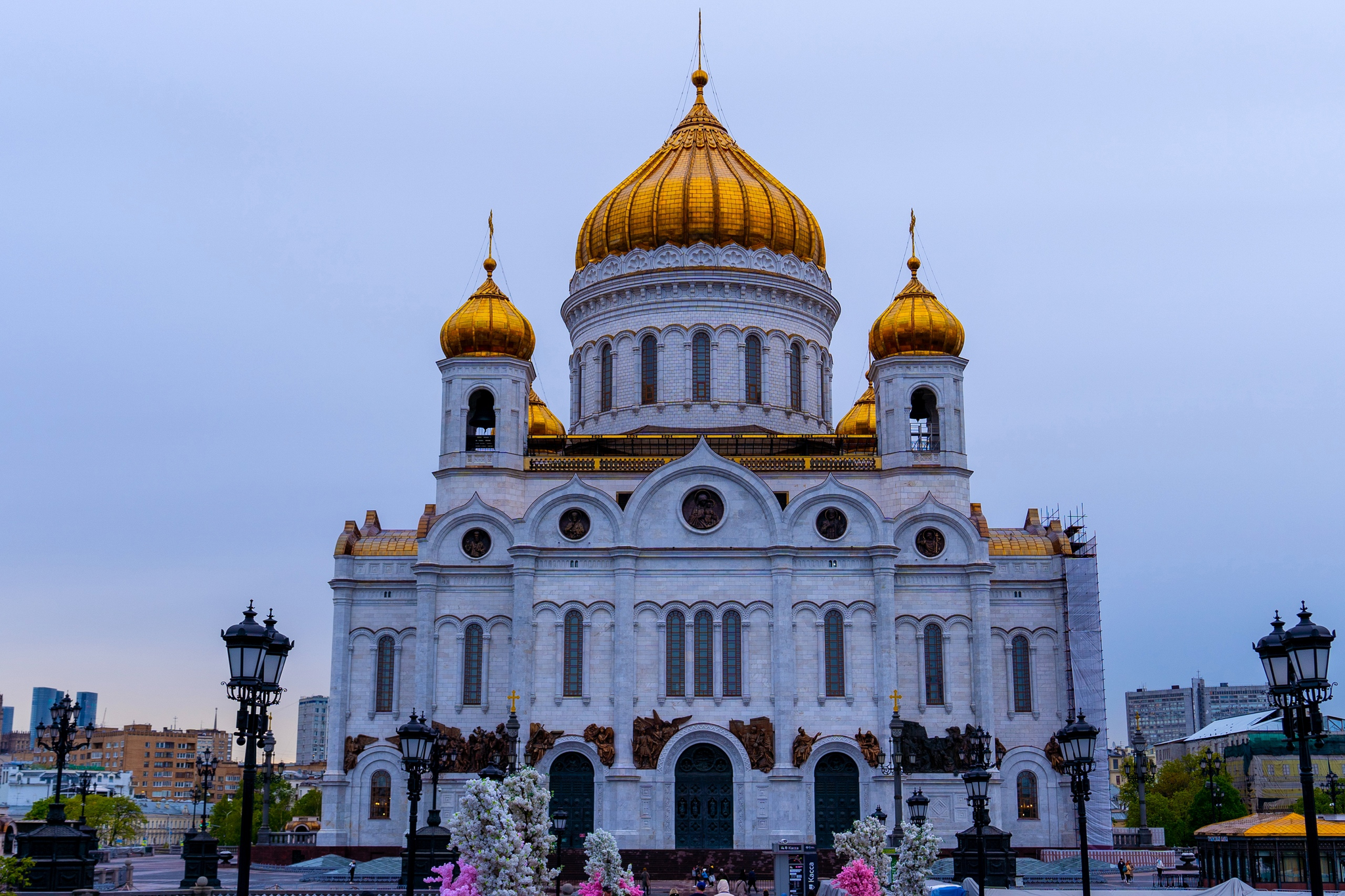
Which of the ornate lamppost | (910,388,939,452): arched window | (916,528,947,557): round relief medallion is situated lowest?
the ornate lamppost

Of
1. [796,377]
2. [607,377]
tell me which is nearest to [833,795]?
[796,377]

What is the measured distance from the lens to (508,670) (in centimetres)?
3953

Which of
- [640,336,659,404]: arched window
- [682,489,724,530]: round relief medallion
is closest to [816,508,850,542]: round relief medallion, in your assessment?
[682,489,724,530]: round relief medallion

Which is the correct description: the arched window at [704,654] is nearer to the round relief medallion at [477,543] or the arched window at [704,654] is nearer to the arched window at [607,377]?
A: the round relief medallion at [477,543]

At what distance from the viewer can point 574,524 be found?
40312mm

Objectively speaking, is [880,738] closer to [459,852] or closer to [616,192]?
[616,192]

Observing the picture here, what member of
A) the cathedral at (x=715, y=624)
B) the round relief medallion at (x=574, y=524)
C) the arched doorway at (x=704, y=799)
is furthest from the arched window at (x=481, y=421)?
the arched doorway at (x=704, y=799)

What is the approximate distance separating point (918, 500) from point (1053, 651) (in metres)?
5.69

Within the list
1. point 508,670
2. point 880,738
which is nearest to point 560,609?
point 508,670

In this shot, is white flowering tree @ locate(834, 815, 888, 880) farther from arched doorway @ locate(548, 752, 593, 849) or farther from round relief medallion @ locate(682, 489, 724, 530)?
round relief medallion @ locate(682, 489, 724, 530)

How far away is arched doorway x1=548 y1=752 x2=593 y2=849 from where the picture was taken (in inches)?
1510

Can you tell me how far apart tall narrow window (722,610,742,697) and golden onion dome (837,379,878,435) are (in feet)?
32.6

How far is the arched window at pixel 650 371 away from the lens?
44875 millimetres

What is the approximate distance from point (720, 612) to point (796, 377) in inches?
379
